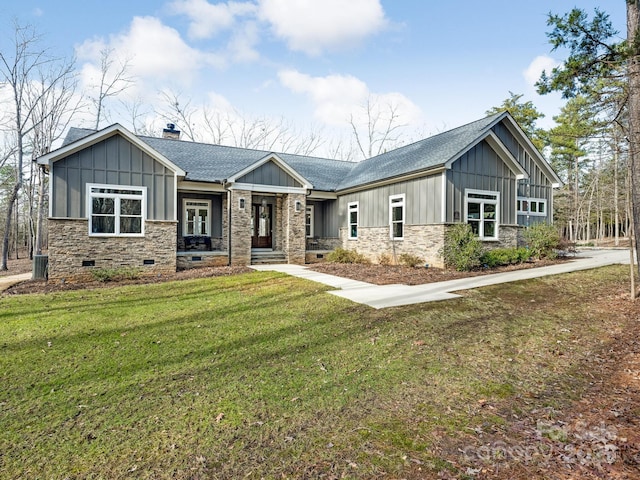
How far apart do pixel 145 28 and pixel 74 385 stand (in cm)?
1761

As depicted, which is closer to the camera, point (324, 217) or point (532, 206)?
point (532, 206)

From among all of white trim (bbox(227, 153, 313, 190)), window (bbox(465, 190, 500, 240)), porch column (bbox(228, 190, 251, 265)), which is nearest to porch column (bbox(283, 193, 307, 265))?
white trim (bbox(227, 153, 313, 190))

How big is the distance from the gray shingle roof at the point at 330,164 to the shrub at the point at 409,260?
10.2 ft

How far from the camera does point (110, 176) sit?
36.9ft

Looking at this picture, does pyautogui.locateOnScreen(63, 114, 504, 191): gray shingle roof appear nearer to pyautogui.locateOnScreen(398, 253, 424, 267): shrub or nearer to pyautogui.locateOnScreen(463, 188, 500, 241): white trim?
pyautogui.locateOnScreen(463, 188, 500, 241): white trim

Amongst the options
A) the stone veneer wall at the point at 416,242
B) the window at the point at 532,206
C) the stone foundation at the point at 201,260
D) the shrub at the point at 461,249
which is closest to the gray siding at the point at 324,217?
the stone veneer wall at the point at 416,242

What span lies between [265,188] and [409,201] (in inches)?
229

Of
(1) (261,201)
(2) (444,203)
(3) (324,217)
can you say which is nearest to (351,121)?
(3) (324,217)

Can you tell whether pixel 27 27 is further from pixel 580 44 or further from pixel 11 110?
pixel 580 44

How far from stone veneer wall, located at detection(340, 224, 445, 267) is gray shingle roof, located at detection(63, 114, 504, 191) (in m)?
2.14

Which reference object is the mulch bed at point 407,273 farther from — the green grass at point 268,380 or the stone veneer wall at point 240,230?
the stone veneer wall at point 240,230

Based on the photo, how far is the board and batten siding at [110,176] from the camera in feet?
34.8

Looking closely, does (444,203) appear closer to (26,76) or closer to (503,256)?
(503,256)

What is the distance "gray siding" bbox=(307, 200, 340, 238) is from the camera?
17578 mm
